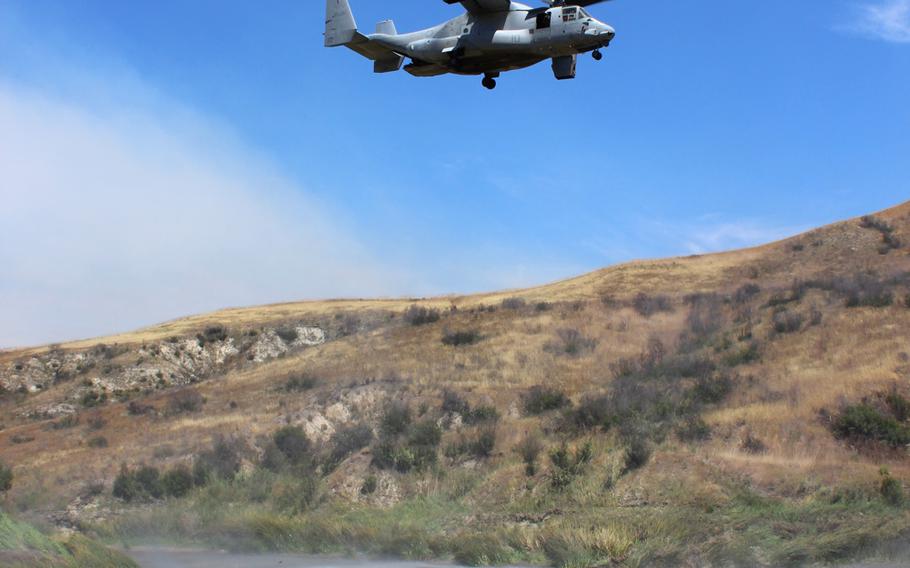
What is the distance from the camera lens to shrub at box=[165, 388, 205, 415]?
4085cm

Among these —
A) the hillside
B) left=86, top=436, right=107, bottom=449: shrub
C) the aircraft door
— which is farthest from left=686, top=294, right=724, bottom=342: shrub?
left=86, top=436, right=107, bottom=449: shrub

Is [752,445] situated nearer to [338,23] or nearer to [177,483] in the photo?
[338,23]

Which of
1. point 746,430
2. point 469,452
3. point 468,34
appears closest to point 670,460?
point 746,430

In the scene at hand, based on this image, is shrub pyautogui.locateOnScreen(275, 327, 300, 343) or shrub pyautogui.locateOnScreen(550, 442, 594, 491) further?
shrub pyautogui.locateOnScreen(275, 327, 300, 343)

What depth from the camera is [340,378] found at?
3991cm

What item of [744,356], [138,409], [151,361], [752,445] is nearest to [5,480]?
[138,409]

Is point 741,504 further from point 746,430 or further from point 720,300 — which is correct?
point 720,300

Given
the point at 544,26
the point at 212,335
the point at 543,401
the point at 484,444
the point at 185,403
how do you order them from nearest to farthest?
the point at 544,26, the point at 484,444, the point at 543,401, the point at 185,403, the point at 212,335

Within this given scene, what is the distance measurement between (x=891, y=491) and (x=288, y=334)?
163 ft

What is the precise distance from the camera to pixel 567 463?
974 inches

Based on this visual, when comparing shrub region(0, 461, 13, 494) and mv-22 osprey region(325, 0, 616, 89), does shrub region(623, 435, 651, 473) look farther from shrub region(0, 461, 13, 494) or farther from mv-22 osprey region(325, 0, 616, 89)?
shrub region(0, 461, 13, 494)

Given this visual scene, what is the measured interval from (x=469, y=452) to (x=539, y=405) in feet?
14.3

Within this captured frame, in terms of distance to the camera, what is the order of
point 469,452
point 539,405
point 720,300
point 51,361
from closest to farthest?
1. point 469,452
2. point 539,405
3. point 720,300
4. point 51,361

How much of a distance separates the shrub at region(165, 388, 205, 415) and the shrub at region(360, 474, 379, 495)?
15.9 meters
